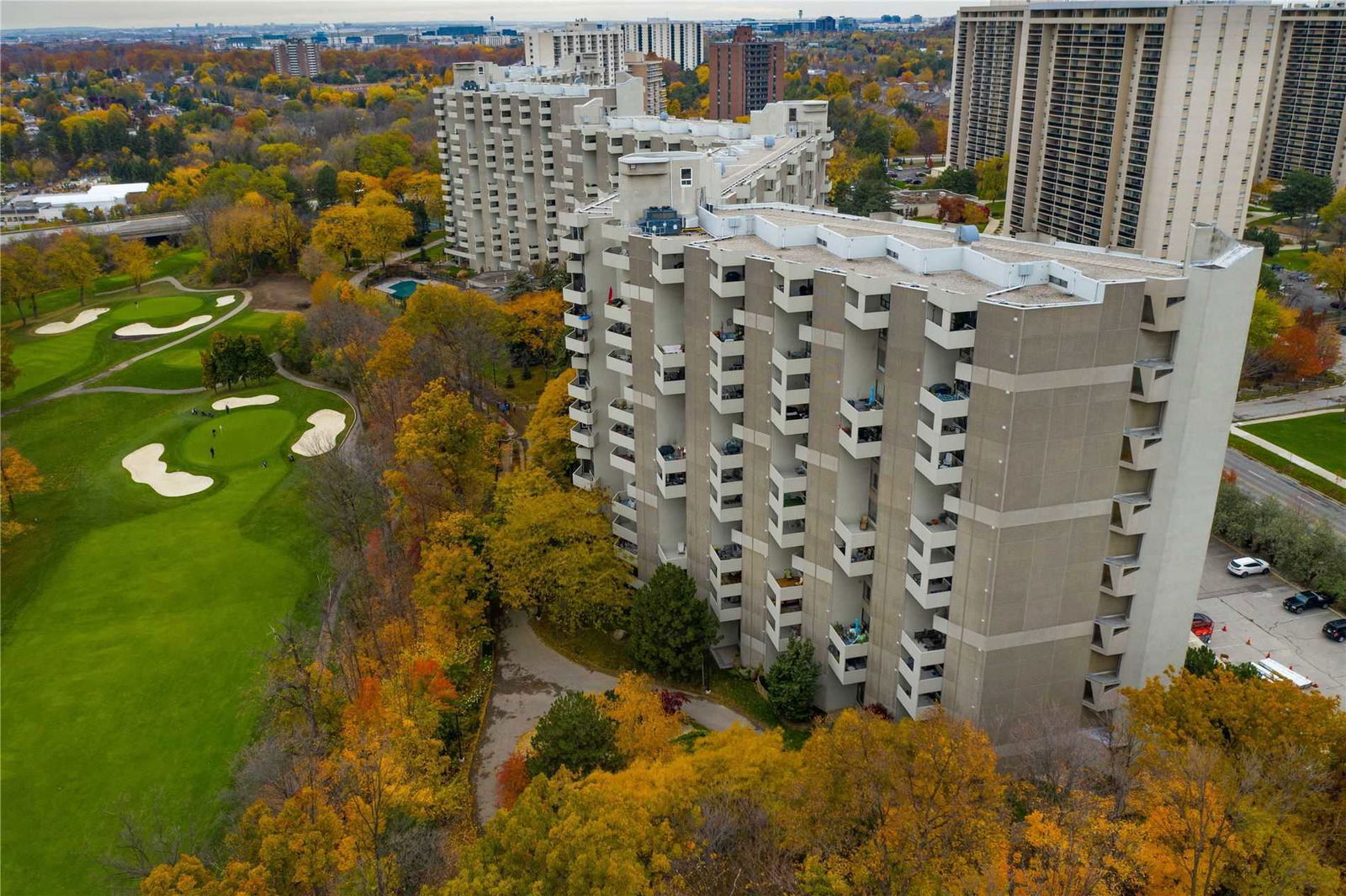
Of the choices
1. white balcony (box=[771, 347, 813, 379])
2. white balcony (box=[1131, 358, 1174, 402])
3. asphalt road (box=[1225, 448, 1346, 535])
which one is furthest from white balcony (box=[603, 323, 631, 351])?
asphalt road (box=[1225, 448, 1346, 535])

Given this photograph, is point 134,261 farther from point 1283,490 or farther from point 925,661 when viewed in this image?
point 1283,490

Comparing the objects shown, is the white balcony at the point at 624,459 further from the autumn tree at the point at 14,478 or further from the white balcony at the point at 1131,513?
the autumn tree at the point at 14,478

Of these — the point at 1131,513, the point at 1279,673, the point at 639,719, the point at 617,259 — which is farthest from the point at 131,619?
the point at 1279,673

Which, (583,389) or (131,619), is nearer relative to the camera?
(583,389)

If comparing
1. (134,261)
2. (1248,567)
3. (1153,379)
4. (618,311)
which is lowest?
(1248,567)

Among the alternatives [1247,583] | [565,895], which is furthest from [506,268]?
[565,895]

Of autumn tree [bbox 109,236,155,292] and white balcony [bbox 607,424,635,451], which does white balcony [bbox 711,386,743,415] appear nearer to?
white balcony [bbox 607,424,635,451]

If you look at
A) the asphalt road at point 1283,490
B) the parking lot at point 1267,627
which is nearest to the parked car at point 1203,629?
the parking lot at point 1267,627
